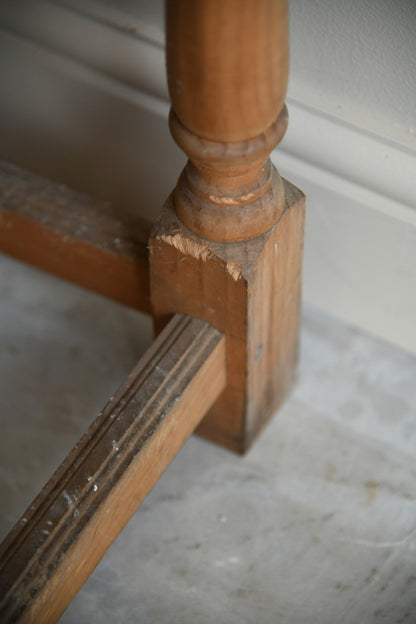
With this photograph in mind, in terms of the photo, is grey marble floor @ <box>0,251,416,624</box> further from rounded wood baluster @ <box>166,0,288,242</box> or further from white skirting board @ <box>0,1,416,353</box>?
rounded wood baluster @ <box>166,0,288,242</box>

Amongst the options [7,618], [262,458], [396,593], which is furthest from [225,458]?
[7,618]

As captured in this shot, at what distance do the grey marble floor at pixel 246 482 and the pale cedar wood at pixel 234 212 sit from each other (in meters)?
0.05

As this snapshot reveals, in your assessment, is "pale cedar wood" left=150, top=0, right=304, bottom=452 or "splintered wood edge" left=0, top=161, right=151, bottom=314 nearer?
"pale cedar wood" left=150, top=0, right=304, bottom=452

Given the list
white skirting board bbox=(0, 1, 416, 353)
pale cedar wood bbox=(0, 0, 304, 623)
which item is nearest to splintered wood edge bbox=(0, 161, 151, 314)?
pale cedar wood bbox=(0, 0, 304, 623)

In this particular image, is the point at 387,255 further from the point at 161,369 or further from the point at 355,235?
the point at 161,369

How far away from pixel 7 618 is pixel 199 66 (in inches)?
13.5

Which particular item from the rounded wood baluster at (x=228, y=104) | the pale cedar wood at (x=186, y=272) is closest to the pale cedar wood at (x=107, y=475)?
the pale cedar wood at (x=186, y=272)

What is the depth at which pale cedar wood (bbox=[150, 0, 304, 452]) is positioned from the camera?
46 cm

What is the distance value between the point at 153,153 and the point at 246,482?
0.31 meters

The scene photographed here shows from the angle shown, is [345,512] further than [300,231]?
Yes

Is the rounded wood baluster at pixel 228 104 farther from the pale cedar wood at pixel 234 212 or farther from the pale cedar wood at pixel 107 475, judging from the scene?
the pale cedar wood at pixel 107 475

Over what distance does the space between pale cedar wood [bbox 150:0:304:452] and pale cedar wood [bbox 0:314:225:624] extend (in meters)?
0.04

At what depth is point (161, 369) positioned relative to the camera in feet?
2.05

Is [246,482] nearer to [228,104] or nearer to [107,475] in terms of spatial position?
[107,475]
